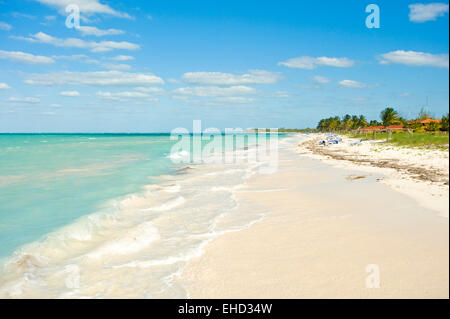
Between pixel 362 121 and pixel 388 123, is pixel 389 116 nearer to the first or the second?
pixel 388 123

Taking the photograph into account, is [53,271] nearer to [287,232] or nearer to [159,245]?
[159,245]

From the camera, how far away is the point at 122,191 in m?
14.7

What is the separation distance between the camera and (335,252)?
5945 millimetres

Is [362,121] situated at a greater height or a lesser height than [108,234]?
greater

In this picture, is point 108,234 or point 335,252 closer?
point 335,252

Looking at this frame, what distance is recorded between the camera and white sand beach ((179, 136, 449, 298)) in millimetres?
4656

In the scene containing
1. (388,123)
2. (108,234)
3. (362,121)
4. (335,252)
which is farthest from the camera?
→ (362,121)

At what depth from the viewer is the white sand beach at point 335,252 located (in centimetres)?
466

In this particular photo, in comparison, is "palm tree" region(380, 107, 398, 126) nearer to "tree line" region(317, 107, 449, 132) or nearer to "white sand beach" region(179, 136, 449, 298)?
"tree line" region(317, 107, 449, 132)

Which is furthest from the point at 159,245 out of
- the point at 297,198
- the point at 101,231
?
the point at 297,198

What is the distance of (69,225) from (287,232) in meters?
6.79

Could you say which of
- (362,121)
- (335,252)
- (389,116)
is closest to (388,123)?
(389,116)

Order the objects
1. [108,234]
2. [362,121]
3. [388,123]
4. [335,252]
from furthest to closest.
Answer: [362,121] < [388,123] < [108,234] < [335,252]

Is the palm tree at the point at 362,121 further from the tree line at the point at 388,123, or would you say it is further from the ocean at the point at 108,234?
the ocean at the point at 108,234
